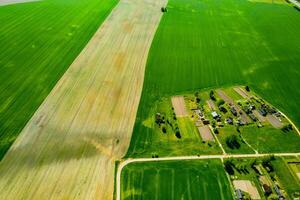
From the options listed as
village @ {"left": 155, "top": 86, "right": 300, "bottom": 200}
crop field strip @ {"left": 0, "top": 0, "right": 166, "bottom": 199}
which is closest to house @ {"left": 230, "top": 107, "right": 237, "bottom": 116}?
village @ {"left": 155, "top": 86, "right": 300, "bottom": 200}

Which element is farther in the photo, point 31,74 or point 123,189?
point 31,74

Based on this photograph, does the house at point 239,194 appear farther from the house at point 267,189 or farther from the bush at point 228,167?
the house at point 267,189

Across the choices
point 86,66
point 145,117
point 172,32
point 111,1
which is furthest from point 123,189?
point 111,1

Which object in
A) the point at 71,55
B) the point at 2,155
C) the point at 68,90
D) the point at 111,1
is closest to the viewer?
the point at 2,155

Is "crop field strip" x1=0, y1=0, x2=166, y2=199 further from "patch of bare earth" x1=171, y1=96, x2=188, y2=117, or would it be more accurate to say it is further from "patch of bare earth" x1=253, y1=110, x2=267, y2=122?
"patch of bare earth" x1=253, y1=110, x2=267, y2=122

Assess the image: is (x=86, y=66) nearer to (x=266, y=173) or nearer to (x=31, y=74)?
(x=31, y=74)

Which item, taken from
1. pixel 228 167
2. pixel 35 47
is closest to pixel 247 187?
pixel 228 167

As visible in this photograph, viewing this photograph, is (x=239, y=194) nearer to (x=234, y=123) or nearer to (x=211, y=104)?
(x=234, y=123)
